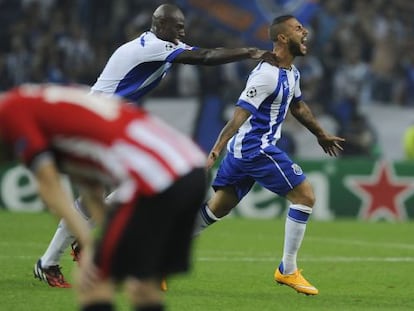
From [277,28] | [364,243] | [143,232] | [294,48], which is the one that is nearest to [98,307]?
[143,232]

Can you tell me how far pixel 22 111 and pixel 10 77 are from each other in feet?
53.0

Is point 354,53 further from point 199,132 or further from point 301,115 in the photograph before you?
point 301,115

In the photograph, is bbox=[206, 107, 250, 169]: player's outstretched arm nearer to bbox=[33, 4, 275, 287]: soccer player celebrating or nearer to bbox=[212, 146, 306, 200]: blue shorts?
bbox=[212, 146, 306, 200]: blue shorts

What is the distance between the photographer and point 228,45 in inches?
842

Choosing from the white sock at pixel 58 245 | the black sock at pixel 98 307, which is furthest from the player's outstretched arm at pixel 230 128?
the black sock at pixel 98 307

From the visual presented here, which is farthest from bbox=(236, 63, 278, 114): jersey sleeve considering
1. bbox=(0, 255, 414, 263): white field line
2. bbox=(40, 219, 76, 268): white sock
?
bbox=(0, 255, 414, 263): white field line

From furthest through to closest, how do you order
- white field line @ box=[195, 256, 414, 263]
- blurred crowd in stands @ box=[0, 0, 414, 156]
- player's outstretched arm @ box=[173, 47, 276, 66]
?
1. blurred crowd in stands @ box=[0, 0, 414, 156]
2. white field line @ box=[195, 256, 414, 263]
3. player's outstretched arm @ box=[173, 47, 276, 66]

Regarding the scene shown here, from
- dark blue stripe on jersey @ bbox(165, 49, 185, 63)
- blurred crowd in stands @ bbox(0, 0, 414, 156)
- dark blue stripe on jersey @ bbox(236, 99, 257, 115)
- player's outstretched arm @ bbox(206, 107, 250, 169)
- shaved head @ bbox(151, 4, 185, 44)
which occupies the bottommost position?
blurred crowd in stands @ bbox(0, 0, 414, 156)

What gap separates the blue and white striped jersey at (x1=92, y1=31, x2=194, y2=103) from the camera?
10078 mm

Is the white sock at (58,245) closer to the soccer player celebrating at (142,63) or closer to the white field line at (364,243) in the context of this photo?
the soccer player celebrating at (142,63)

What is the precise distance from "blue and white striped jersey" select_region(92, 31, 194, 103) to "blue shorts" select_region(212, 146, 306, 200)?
1.02 metres

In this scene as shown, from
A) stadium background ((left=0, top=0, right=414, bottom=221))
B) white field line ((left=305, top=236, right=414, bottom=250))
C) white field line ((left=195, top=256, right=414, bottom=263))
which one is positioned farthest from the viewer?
stadium background ((left=0, top=0, right=414, bottom=221))

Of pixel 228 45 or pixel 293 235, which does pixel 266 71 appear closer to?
pixel 293 235

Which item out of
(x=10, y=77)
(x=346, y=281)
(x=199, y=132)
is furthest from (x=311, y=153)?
(x=346, y=281)
